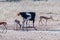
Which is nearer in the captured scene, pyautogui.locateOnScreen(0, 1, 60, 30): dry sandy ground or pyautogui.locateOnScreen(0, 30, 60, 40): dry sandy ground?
pyautogui.locateOnScreen(0, 30, 60, 40): dry sandy ground

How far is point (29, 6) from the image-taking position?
1230 centimetres

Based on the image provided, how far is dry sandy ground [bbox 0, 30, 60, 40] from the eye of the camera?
8.02 metres

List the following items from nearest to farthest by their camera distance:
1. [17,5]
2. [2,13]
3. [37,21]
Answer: [37,21]
[2,13]
[17,5]

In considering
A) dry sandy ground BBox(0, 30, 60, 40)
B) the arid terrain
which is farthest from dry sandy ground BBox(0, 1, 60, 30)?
dry sandy ground BBox(0, 30, 60, 40)

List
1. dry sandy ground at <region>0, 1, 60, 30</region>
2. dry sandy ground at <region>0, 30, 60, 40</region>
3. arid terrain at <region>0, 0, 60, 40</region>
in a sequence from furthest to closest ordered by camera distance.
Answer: dry sandy ground at <region>0, 1, 60, 30</region>, arid terrain at <region>0, 0, 60, 40</region>, dry sandy ground at <region>0, 30, 60, 40</region>

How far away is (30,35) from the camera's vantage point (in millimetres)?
8312

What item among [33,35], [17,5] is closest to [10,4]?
[17,5]

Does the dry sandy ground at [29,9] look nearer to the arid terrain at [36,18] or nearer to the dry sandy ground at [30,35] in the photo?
the arid terrain at [36,18]

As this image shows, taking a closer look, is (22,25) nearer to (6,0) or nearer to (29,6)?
(29,6)

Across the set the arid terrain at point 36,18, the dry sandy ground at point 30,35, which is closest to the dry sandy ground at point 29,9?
the arid terrain at point 36,18

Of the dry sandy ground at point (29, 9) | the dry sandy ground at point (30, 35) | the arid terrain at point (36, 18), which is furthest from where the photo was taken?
the dry sandy ground at point (29, 9)

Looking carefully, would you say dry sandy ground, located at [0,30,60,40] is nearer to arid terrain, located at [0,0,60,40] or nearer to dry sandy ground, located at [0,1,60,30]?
arid terrain, located at [0,0,60,40]

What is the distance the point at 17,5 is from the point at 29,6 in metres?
0.57

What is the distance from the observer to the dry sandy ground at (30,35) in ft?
26.3
